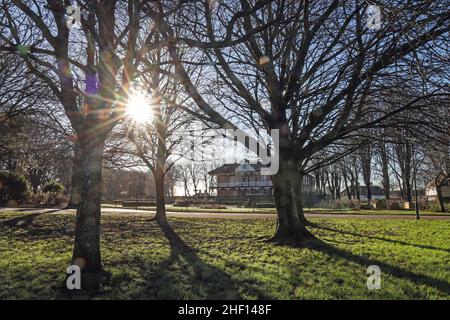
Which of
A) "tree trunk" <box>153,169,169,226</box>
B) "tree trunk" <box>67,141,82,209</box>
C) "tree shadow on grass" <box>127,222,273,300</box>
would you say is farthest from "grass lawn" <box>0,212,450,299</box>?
"tree trunk" <box>153,169,169,226</box>

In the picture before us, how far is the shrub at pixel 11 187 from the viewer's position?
30.0 meters

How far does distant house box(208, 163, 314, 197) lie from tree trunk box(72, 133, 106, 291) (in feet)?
179

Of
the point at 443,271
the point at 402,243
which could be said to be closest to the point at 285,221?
the point at 402,243

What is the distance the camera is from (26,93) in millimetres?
15188

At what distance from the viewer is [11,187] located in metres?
30.8

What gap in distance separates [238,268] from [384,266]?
283 cm

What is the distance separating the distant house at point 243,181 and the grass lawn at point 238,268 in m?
51.1

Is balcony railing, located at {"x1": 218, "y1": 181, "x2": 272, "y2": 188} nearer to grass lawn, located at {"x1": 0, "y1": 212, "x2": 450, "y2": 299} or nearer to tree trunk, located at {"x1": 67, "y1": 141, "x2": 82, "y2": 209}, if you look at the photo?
tree trunk, located at {"x1": 67, "y1": 141, "x2": 82, "y2": 209}

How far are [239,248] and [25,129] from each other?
601 inches

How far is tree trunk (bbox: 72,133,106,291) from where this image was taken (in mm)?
5680

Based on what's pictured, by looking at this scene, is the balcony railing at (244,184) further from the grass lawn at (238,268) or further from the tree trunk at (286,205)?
the grass lawn at (238,268)

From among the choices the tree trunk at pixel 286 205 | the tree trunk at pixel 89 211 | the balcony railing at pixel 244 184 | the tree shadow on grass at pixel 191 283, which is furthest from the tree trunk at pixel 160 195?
the balcony railing at pixel 244 184

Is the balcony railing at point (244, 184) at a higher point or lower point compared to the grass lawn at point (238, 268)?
higher
